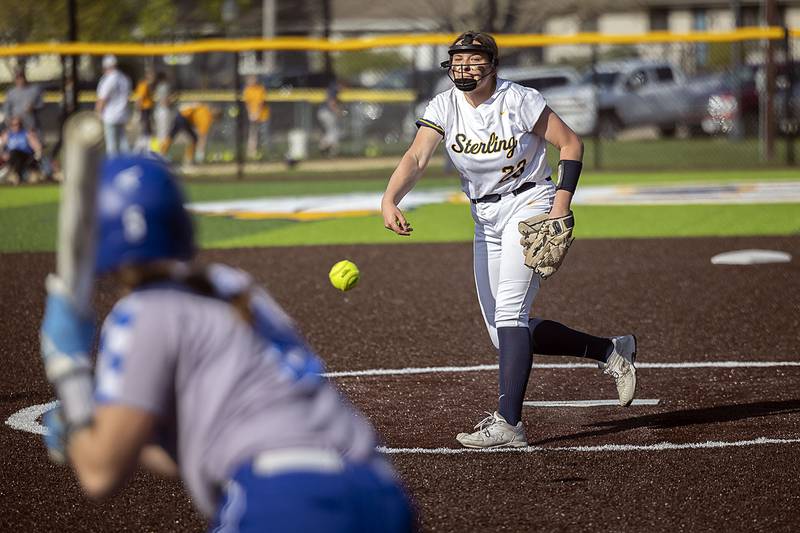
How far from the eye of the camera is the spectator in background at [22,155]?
2302 cm

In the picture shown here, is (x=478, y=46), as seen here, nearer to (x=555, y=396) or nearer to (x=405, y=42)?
(x=555, y=396)

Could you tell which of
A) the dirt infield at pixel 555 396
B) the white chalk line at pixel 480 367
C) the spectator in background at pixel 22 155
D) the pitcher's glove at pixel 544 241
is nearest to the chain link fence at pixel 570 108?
the spectator in background at pixel 22 155

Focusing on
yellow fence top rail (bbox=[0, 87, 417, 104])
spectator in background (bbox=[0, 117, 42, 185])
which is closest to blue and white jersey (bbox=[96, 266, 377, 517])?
spectator in background (bbox=[0, 117, 42, 185])

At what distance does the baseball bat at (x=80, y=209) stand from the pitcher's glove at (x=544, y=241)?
3983 millimetres

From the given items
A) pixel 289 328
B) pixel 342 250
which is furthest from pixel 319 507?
pixel 342 250

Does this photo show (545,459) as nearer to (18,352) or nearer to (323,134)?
(18,352)

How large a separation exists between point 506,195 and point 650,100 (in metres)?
26.8

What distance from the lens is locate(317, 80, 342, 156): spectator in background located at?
1125 inches

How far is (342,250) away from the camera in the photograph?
1476cm

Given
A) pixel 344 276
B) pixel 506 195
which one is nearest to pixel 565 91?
pixel 344 276

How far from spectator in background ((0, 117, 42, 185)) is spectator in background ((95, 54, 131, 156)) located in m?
1.64

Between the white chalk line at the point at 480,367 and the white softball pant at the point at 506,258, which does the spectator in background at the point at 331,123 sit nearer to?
the white chalk line at the point at 480,367

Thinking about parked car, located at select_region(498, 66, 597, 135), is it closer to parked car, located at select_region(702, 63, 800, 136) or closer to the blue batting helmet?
parked car, located at select_region(702, 63, 800, 136)

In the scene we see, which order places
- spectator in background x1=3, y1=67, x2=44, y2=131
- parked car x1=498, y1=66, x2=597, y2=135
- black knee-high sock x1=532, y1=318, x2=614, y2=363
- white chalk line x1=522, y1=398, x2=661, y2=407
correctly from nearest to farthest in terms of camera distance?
black knee-high sock x1=532, y1=318, x2=614, y2=363 < white chalk line x1=522, y1=398, x2=661, y2=407 < spectator in background x1=3, y1=67, x2=44, y2=131 < parked car x1=498, y1=66, x2=597, y2=135
